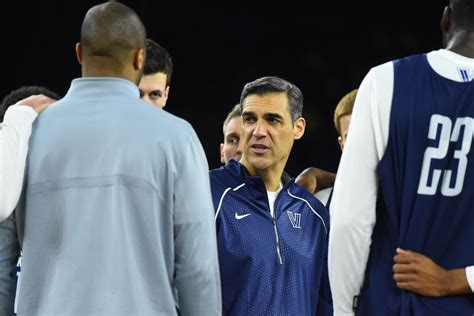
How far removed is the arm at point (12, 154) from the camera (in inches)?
88.3

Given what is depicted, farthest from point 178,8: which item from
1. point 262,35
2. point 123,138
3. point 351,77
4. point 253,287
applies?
point 123,138

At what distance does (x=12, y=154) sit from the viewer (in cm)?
227

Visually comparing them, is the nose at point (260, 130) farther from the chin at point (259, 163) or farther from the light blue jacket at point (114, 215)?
the light blue jacket at point (114, 215)

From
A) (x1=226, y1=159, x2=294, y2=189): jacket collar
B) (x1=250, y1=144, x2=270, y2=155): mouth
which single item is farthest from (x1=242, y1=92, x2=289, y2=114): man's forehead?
(x1=226, y1=159, x2=294, y2=189): jacket collar

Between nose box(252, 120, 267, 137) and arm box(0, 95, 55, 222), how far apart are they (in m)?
1.18

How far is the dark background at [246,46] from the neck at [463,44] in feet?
17.8

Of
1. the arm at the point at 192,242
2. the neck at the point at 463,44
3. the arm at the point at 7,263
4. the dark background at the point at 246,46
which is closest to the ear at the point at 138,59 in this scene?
the arm at the point at 192,242

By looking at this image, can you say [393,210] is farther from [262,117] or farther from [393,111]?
[262,117]

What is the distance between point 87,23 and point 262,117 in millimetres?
1178

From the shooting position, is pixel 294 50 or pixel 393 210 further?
pixel 294 50

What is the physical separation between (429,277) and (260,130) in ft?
4.19

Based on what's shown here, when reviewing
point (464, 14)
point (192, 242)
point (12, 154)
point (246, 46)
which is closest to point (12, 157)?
point (12, 154)

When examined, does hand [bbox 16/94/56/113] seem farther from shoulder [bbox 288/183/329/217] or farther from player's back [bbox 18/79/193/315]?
shoulder [bbox 288/183/329/217]

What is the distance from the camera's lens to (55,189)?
7.36ft
